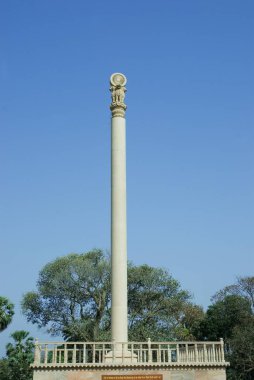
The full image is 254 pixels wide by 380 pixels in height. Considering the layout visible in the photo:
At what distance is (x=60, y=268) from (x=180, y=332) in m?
13.8

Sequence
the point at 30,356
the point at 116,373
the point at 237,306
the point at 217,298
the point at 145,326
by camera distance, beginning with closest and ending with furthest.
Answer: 1. the point at 116,373
2. the point at 30,356
3. the point at 145,326
4. the point at 237,306
5. the point at 217,298

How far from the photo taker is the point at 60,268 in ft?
167

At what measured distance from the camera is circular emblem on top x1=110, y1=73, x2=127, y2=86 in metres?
34.1

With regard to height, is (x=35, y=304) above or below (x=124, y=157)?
below

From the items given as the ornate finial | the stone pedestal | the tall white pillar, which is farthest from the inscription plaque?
the ornate finial

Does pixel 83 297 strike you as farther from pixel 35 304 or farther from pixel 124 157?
pixel 124 157

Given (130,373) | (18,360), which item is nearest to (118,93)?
(130,373)

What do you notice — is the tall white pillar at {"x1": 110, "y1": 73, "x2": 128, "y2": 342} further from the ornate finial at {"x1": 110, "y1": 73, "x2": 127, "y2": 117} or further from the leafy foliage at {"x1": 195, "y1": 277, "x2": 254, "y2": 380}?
the leafy foliage at {"x1": 195, "y1": 277, "x2": 254, "y2": 380}

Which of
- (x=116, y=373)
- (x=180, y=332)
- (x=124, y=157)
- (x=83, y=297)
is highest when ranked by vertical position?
(x=124, y=157)

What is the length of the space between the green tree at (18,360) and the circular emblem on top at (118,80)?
82.4 ft

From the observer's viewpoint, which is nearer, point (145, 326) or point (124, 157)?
point (124, 157)

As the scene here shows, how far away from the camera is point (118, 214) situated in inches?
1232

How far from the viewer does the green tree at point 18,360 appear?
43.7 metres

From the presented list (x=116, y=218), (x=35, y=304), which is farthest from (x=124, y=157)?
(x=35, y=304)
